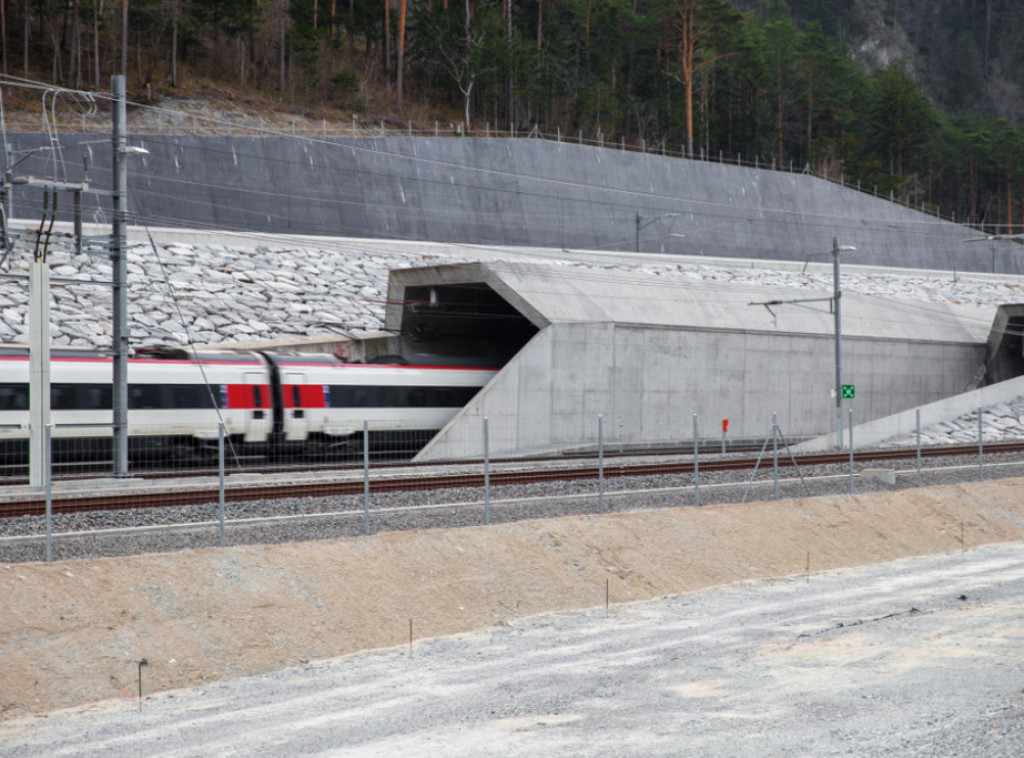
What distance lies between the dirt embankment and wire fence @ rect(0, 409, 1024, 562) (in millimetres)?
952

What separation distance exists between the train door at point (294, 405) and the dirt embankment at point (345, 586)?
45.1ft

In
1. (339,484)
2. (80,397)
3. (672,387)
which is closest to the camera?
(339,484)

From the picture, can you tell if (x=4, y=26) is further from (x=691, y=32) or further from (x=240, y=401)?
(x=691, y=32)

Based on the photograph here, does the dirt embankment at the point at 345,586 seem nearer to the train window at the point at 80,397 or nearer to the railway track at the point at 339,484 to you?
the railway track at the point at 339,484

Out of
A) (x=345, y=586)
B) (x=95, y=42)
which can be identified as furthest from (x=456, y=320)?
(x=95, y=42)

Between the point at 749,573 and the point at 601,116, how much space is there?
76.1 meters

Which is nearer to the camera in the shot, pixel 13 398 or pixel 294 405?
pixel 13 398

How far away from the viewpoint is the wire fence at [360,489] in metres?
16.0

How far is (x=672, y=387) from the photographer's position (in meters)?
37.0

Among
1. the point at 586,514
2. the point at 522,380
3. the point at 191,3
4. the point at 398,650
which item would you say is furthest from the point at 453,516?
the point at 191,3

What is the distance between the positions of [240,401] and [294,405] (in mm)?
1631

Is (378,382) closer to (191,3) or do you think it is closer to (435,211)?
(435,211)

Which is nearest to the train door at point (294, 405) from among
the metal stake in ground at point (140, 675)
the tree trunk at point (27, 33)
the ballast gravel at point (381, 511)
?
the ballast gravel at point (381, 511)

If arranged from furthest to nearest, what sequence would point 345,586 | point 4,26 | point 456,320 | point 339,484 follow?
point 4,26, point 456,320, point 339,484, point 345,586
